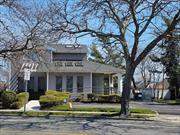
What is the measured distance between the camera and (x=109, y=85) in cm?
5369

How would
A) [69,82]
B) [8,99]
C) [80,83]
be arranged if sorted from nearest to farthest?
1. [8,99]
2. [69,82]
3. [80,83]

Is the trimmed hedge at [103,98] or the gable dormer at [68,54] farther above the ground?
the gable dormer at [68,54]

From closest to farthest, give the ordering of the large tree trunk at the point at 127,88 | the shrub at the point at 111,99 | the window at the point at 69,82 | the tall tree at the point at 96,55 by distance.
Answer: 1. the large tree trunk at the point at 127,88
2. the shrub at the point at 111,99
3. the window at the point at 69,82
4. the tall tree at the point at 96,55

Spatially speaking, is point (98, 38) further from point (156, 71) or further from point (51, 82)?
point (156, 71)

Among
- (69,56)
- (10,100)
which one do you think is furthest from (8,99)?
(69,56)

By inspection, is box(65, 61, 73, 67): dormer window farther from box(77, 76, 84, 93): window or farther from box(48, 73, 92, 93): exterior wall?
box(77, 76, 84, 93): window

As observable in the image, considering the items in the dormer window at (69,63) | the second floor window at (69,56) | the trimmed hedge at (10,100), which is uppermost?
the second floor window at (69,56)

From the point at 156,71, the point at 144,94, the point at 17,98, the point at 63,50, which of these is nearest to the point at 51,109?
the point at 17,98

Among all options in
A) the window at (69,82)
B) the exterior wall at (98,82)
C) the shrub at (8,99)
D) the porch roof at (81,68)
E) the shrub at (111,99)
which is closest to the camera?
the shrub at (8,99)

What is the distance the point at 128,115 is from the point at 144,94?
130 feet

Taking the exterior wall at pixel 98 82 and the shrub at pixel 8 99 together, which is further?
the exterior wall at pixel 98 82

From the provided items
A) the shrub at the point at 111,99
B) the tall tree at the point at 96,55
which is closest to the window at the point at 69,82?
the shrub at the point at 111,99

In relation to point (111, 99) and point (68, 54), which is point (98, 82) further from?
point (111, 99)

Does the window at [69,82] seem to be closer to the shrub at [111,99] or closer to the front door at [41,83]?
the front door at [41,83]
